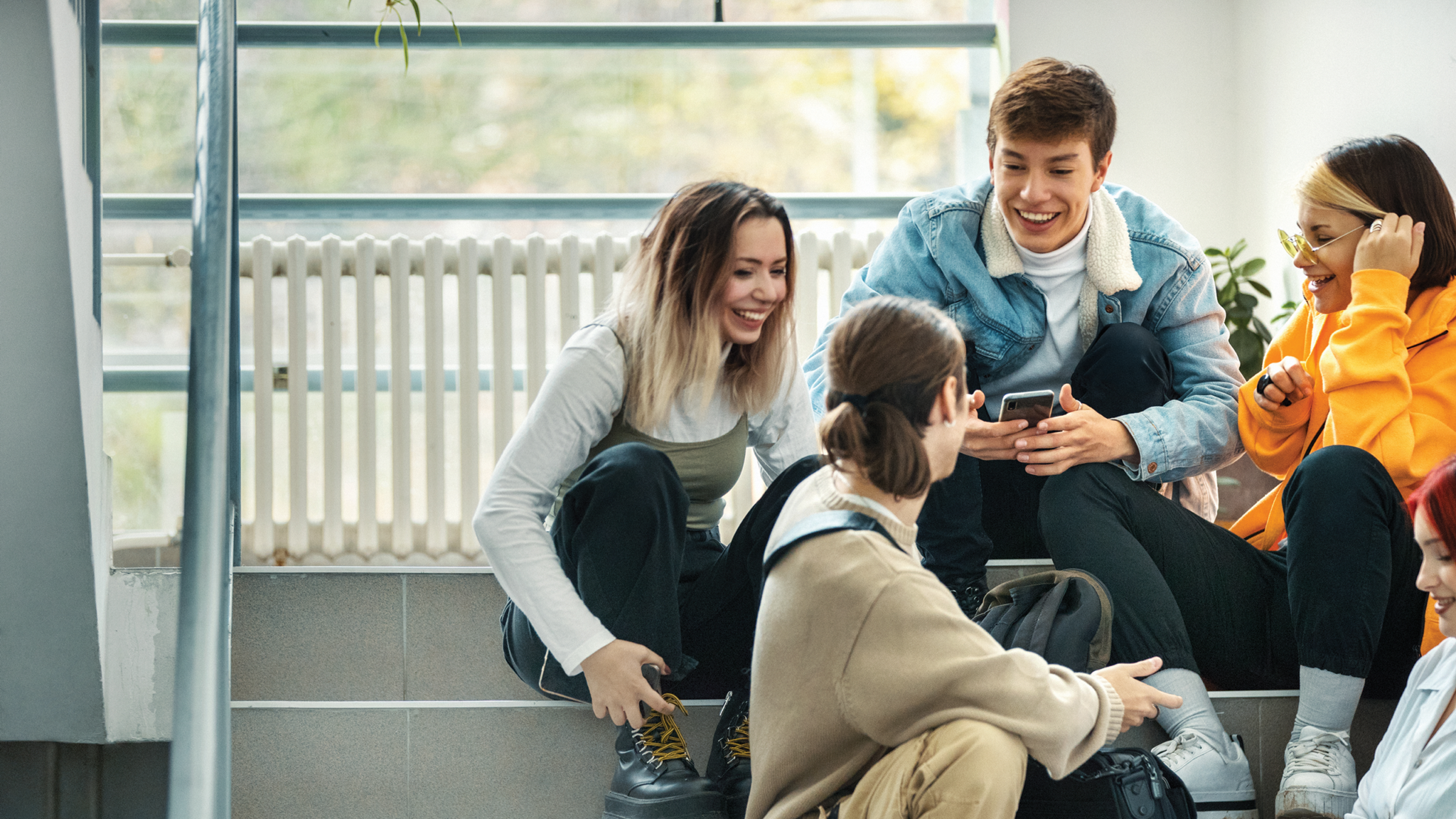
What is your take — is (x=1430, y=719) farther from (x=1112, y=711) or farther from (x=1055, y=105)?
(x=1055, y=105)

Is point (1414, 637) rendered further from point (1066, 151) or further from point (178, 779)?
point (178, 779)

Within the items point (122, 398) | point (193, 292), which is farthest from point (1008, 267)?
point (122, 398)

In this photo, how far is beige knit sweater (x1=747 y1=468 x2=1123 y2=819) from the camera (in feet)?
3.37

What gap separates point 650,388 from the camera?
153 cm

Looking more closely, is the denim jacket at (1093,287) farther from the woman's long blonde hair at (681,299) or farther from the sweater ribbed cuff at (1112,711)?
the sweater ribbed cuff at (1112,711)

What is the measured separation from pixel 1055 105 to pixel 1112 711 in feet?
2.96

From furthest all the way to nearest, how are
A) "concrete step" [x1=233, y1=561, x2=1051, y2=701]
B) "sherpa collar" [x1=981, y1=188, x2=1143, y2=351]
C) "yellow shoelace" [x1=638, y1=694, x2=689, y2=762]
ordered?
"concrete step" [x1=233, y1=561, x2=1051, y2=701] < "sherpa collar" [x1=981, y1=188, x2=1143, y2=351] < "yellow shoelace" [x1=638, y1=694, x2=689, y2=762]

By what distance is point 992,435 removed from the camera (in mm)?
1598

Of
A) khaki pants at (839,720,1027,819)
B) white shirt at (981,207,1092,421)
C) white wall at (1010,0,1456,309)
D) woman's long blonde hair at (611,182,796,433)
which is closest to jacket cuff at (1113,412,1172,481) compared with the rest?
white shirt at (981,207,1092,421)

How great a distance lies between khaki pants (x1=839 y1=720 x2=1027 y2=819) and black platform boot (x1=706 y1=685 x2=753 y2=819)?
0.36 metres

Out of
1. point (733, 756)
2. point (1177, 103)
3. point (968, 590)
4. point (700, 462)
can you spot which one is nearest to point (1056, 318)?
point (968, 590)

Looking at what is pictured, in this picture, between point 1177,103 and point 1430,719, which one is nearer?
point 1430,719

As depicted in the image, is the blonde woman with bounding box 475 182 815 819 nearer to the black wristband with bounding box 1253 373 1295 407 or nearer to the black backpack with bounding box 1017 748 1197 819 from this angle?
the black backpack with bounding box 1017 748 1197 819

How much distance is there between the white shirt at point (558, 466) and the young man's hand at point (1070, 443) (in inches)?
16.5
